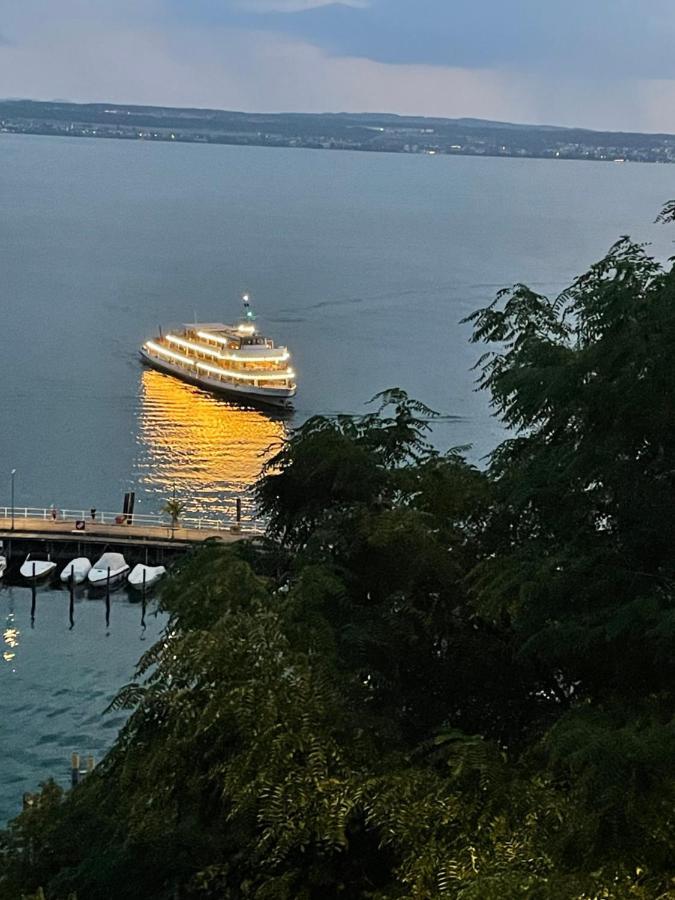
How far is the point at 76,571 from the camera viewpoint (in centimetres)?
3806

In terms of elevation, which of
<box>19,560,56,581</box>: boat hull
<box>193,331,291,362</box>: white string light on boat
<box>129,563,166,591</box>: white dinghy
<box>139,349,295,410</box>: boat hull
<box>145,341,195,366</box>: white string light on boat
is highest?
<box>193,331,291,362</box>: white string light on boat

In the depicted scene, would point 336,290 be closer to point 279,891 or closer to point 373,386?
point 373,386

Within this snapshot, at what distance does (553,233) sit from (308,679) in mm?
148867

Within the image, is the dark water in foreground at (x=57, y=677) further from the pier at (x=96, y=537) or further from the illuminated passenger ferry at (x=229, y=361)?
the illuminated passenger ferry at (x=229, y=361)

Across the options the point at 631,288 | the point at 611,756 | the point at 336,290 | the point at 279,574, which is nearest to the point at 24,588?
the point at 279,574

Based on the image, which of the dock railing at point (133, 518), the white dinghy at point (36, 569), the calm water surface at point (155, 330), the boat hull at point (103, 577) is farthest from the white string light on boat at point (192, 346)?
the boat hull at point (103, 577)

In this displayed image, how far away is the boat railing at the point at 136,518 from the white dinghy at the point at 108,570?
2.45 m

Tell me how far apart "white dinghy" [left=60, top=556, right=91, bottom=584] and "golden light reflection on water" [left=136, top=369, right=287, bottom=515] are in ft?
22.9

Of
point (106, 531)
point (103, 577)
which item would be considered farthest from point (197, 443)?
point (103, 577)

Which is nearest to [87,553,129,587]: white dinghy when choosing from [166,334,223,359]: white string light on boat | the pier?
the pier

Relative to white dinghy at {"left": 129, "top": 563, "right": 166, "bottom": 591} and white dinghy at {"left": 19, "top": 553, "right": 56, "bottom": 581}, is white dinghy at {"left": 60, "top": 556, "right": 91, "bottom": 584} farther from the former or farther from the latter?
white dinghy at {"left": 129, "top": 563, "right": 166, "bottom": 591}

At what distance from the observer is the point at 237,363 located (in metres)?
71.8

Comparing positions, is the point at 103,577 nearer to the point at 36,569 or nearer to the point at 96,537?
the point at 36,569

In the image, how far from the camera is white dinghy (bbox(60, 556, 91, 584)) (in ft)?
124
